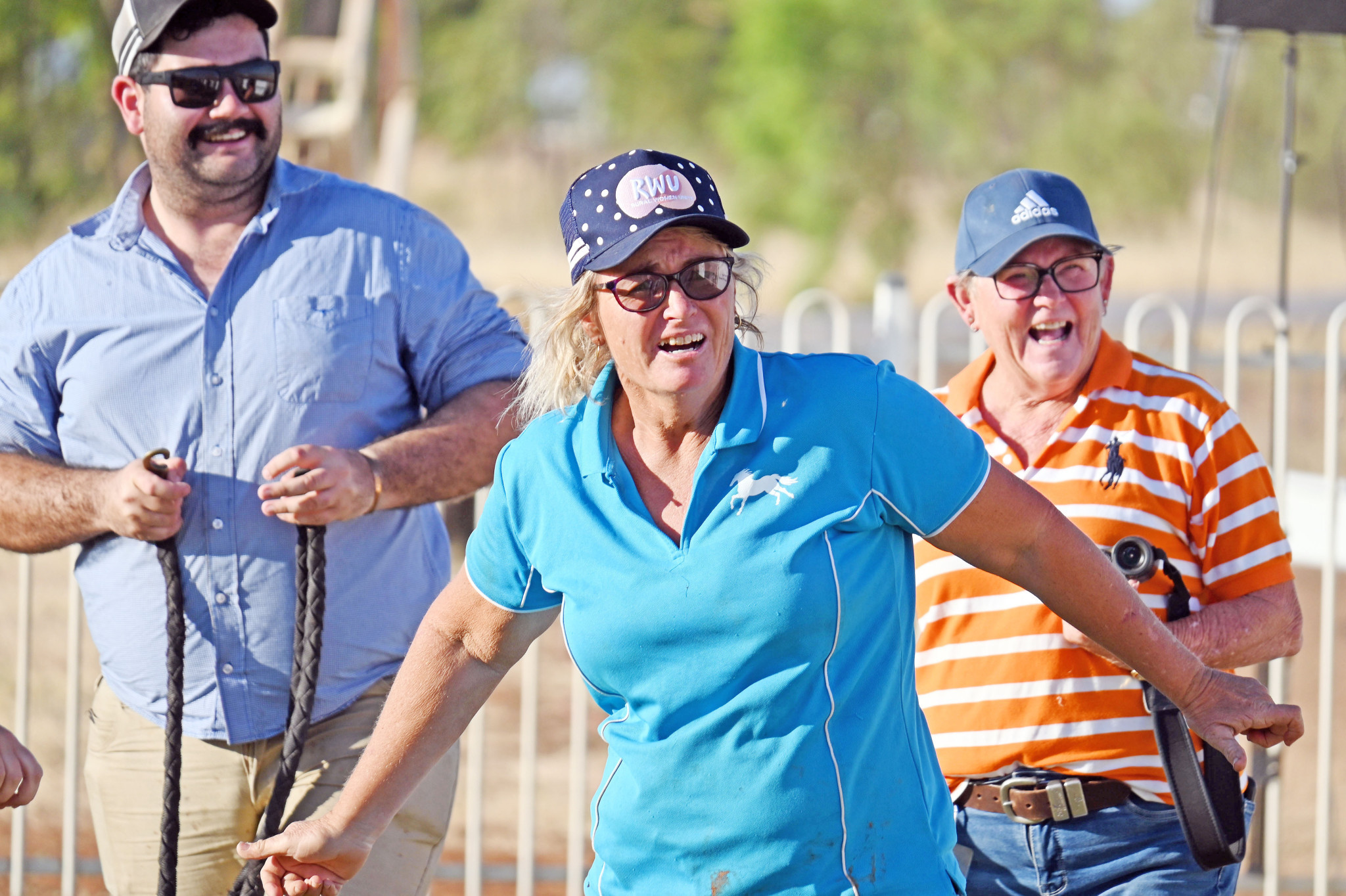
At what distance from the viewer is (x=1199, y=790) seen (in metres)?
2.48

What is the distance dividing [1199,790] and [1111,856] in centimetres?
28

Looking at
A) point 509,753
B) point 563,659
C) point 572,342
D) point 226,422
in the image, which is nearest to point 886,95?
point 563,659

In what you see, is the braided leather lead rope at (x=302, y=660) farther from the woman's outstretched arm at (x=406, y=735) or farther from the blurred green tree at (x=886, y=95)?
the blurred green tree at (x=886, y=95)

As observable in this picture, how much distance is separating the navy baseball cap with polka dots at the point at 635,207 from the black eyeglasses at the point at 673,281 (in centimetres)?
4

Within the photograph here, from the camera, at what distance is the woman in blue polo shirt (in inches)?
79.4

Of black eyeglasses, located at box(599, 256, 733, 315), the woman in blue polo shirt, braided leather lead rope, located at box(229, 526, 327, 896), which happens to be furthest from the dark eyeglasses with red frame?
Result: braided leather lead rope, located at box(229, 526, 327, 896)

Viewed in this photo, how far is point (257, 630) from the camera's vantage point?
2994 mm

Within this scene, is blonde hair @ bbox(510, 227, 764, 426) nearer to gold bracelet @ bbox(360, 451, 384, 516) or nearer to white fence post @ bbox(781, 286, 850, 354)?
gold bracelet @ bbox(360, 451, 384, 516)

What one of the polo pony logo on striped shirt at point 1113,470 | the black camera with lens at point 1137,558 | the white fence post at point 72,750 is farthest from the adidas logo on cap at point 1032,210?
the white fence post at point 72,750

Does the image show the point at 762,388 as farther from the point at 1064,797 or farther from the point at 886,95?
the point at 886,95

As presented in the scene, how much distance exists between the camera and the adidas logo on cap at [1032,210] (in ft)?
9.32

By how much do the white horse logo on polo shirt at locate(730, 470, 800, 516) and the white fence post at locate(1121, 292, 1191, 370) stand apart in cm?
299

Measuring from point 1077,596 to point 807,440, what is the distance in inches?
19.7

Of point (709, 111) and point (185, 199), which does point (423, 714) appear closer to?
point (185, 199)
